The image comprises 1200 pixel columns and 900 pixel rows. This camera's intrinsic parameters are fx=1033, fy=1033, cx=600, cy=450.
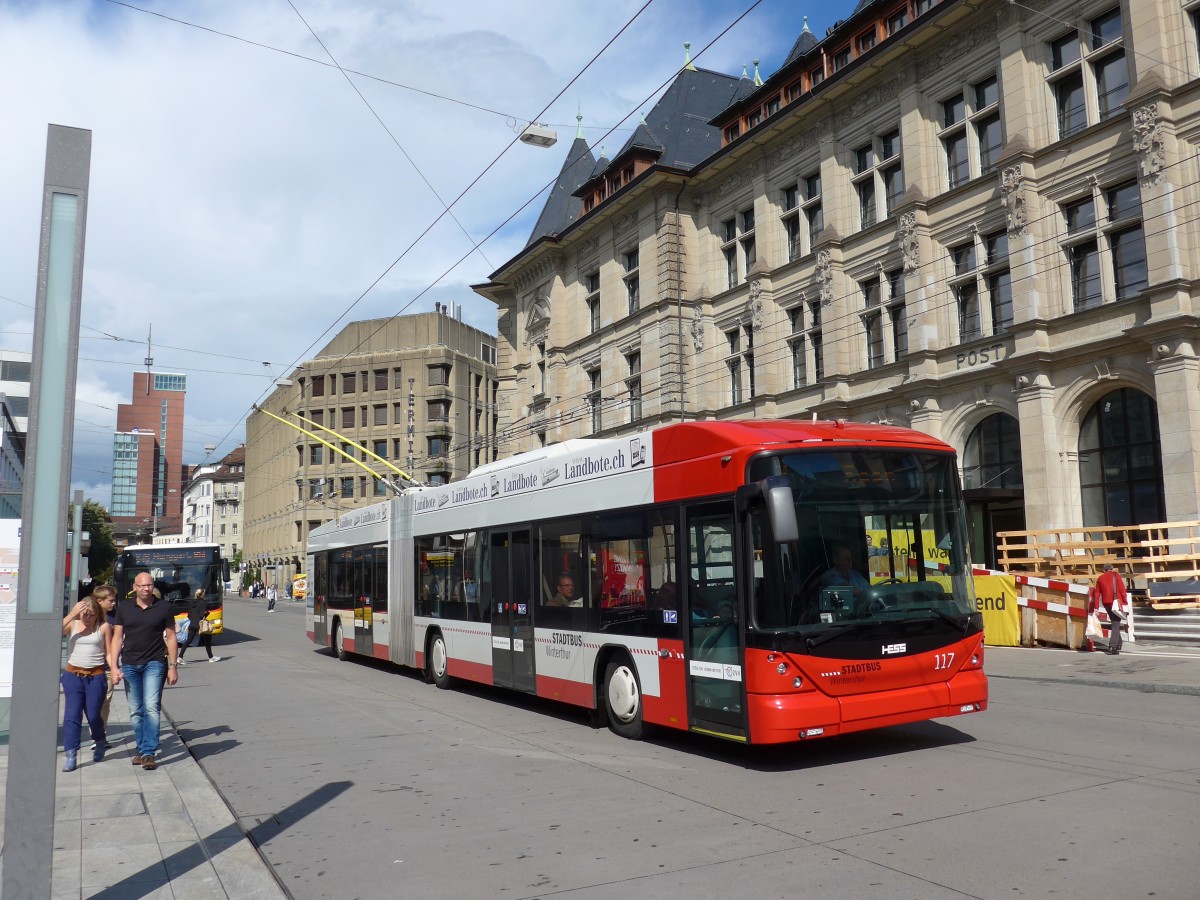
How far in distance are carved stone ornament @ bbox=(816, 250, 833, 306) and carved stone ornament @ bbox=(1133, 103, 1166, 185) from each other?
31.8 feet

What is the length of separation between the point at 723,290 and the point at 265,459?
7009 cm

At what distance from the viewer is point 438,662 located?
1570 cm

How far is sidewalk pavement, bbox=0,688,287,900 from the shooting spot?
18.2ft

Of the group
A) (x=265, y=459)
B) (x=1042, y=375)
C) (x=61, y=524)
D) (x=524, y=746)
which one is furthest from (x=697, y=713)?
(x=265, y=459)

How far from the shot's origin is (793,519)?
25.3ft

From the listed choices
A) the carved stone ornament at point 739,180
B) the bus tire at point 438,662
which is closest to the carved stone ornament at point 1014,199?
the carved stone ornament at point 739,180

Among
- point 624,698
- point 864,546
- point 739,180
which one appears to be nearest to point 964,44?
point 739,180

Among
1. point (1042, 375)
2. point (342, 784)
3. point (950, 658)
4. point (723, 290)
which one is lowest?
point (342, 784)

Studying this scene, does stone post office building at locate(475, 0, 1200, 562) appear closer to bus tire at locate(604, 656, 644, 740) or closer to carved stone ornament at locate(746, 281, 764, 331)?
carved stone ornament at locate(746, 281, 764, 331)

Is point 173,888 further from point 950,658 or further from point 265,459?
point 265,459

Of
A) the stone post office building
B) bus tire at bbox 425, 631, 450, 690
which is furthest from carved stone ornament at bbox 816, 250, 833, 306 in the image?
bus tire at bbox 425, 631, 450, 690

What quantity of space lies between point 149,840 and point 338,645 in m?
15.1

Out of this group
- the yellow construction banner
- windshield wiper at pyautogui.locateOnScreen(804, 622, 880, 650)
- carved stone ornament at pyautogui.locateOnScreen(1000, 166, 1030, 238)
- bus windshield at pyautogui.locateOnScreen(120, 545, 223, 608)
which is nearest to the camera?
windshield wiper at pyautogui.locateOnScreen(804, 622, 880, 650)

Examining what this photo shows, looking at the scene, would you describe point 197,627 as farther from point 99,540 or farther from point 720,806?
point 99,540
